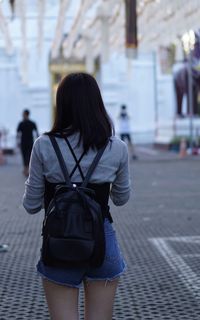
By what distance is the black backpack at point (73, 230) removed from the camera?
313cm

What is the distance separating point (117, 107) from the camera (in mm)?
35969

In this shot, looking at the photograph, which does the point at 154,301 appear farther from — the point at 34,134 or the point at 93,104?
the point at 34,134

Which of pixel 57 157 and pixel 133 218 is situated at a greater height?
pixel 57 157

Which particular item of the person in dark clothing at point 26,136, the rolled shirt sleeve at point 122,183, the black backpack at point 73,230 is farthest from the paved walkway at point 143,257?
the person in dark clothing at point 26,136

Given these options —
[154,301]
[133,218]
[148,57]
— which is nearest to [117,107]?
[148,57]

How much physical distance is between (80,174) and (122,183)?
0.29 metres

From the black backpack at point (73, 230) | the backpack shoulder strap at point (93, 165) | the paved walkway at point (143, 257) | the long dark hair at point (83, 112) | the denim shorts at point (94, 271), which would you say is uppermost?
the long dark hair at point (83, 112)

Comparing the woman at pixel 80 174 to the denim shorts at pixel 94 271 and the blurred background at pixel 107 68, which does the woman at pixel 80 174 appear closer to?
the denim shorts at pixel 94 271

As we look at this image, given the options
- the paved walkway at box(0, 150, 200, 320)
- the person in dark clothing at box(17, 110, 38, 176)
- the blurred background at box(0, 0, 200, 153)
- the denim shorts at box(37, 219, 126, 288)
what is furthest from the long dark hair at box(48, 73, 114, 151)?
the blurred background at box(0, 0, 200, 153)

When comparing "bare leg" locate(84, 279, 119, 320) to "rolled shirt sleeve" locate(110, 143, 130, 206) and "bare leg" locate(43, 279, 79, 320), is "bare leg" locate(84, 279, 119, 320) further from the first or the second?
"rolled shirt sleeve" locate(110, 143, 130, 206)

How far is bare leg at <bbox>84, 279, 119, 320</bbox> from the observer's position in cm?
333

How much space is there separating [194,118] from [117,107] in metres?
7.38

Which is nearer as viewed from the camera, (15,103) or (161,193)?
(161,193)

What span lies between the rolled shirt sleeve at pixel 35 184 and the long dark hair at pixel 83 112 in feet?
0.46
